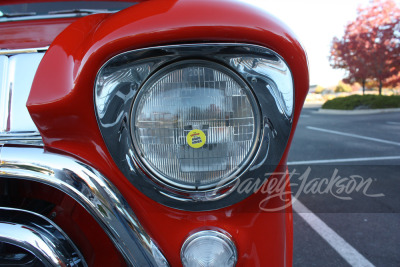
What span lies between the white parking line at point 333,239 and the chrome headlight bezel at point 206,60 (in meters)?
1.69

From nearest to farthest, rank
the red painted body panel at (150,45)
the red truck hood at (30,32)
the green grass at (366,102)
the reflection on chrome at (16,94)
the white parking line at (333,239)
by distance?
the red painted body panel at (150,45) < the reflection on chrome at (16,94) < the red truck hood at (30,32) < the white parking line at (333,239) < the green grass at (366,102)

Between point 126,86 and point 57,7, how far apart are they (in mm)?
1180

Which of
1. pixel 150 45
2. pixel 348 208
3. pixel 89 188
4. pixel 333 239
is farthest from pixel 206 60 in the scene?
pixel 348 208

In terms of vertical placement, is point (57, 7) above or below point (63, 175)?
above

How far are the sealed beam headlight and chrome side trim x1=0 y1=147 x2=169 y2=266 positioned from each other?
130 millimetres

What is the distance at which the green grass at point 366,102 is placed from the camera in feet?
46.3

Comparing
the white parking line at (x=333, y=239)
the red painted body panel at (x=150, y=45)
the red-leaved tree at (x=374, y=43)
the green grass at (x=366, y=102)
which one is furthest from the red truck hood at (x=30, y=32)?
the red-leaved tree at (x=374, y=43)

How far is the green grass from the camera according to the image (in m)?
14.1

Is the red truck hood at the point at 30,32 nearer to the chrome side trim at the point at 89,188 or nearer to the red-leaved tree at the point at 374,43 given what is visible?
the chrome side trim at the point at 89,188

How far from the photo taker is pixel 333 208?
114 inches

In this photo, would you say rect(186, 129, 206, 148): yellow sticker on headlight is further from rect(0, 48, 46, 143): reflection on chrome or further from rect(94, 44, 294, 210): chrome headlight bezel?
rect(0, 48, 46, 143): reflection on chrome

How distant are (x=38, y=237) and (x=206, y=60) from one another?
25.1 inches

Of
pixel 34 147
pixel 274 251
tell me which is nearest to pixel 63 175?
pixel 34 147

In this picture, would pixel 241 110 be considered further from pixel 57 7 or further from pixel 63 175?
pixel 57 7
